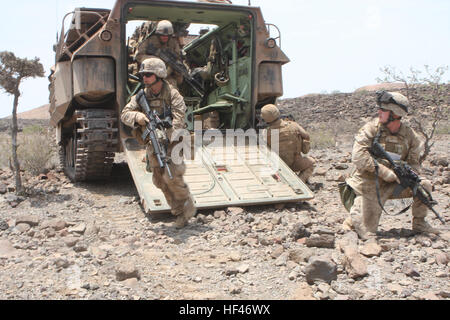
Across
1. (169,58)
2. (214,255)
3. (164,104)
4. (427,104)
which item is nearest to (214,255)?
(214,255)

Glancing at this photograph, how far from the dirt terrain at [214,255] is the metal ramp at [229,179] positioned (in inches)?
6.2

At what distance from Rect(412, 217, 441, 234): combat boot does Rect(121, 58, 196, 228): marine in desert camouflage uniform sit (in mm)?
2167

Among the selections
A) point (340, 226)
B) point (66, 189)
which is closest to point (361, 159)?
point (340, 226)

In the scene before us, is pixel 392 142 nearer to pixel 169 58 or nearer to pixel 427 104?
pixel 169 58

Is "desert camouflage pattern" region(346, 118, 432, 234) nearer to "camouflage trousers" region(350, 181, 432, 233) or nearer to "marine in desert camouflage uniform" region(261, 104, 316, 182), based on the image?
"camouflage trousers" region(350, 181, 432, 233)

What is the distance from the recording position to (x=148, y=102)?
5246 mm

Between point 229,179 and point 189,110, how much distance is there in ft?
7.69

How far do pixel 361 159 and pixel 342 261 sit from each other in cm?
111

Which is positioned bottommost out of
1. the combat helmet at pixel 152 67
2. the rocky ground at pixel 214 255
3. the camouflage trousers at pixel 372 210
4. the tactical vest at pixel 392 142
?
the rocky ground at pixel 214 255

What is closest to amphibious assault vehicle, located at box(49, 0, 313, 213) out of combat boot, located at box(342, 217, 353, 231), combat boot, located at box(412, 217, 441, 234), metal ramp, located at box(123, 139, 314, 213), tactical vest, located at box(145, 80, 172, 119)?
metal ramp, located at box(123, 139, 314, 213)

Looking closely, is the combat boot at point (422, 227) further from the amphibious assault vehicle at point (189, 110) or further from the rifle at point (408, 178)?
the amphibious assault vehicle at point (189, 110)

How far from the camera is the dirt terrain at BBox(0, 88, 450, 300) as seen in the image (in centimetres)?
346

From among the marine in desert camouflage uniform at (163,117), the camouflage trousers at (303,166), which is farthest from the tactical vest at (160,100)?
the camouflage trousers at (303,166)

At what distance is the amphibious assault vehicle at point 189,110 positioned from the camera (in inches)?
237
